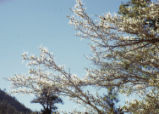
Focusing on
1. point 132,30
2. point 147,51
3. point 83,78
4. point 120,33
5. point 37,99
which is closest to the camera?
point 132,30

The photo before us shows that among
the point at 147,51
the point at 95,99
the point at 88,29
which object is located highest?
the point at 88,29

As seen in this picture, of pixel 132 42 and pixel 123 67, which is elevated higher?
pixel 132 42

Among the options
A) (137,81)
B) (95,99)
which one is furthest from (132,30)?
(95,99)

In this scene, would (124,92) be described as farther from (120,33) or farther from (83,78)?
(120,33)

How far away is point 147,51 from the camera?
7.20 m

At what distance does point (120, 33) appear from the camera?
6.73 metres

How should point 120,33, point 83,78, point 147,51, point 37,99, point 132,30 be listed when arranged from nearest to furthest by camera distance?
point 132,30 < point 120,33 < point 147,51 < point 83,78 < point 37,99

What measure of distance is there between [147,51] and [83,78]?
2.57 meters

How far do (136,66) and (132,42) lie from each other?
1.02 m

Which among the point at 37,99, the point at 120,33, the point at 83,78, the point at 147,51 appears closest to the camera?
the point at 120,33

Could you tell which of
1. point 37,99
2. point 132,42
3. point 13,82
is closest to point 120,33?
point 132,42

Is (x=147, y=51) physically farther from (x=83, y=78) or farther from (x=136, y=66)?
(x=83, y=78)

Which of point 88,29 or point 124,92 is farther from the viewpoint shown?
point 124,92

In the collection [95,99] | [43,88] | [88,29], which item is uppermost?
[88,29]
